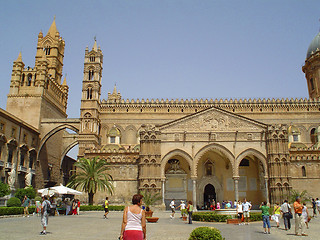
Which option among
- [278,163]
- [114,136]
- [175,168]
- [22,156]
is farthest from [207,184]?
[22,156]

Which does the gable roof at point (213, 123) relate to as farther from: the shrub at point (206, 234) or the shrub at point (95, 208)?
the shrub at point (206, 234)

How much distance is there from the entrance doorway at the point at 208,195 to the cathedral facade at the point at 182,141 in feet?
0.39

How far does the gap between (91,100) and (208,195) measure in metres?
21.6

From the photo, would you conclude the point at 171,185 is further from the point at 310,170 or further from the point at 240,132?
the point at 310,170

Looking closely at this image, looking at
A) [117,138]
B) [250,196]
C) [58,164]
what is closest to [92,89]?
[117,138]

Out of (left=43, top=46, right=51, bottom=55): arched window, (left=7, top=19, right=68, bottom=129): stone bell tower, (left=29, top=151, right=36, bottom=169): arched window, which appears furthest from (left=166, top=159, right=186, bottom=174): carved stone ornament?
(left=43, top=46, right=51, bottom=55): arched window

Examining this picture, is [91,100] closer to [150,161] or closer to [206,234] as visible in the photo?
[150,161]

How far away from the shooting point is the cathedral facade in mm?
34562

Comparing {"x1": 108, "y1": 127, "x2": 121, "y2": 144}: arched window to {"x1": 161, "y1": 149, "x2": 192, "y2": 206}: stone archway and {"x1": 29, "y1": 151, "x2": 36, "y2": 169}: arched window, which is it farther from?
{"x1": 29, "y1": 151, "x2": 36, "y2": 169}: arched window

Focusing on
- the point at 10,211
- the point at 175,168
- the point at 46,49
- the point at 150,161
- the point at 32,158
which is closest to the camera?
the point at 10,211

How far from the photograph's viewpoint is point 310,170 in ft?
117

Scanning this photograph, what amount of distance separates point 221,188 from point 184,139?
26.3 feet

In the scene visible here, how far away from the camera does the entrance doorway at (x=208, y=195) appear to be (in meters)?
37.7

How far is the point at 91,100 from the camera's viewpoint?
152 ft
